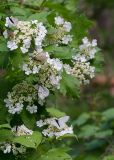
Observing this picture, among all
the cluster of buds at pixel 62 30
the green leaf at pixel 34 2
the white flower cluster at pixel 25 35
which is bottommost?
the white flower cluster at pixel 25 35

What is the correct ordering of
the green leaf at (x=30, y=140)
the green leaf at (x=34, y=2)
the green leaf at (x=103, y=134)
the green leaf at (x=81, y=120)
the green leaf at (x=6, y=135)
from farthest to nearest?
1. the green leaf at (x=81, y=120)
2. the green leaf at (x=103, y=134)
3. the green leaf at (x=34, y=2)
4. the green leaf at (x=6, y=135)
5. the green leaf at (x=30, y=140)

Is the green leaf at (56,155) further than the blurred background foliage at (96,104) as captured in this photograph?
No

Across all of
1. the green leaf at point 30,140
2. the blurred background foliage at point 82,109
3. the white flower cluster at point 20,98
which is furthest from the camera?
the blurred background foliage at point 82,109

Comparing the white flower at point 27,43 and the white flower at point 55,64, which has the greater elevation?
the white flower at point 27,43

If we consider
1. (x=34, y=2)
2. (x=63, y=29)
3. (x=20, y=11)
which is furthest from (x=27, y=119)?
(x=34, y=2)

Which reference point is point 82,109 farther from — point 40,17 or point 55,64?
point 55,64

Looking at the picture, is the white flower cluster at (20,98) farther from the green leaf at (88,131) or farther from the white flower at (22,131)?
the green leaf at (88,131)

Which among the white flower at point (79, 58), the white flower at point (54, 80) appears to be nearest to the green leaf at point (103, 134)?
the white flower at point (79, 58)

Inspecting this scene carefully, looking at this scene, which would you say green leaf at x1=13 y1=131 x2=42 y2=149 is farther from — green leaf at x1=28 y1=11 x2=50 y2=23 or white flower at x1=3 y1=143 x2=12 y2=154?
green leaf at x1=28 y1=11 x2=50 y2=23
